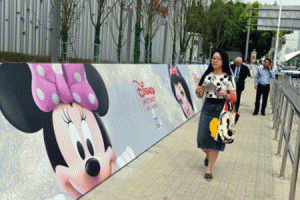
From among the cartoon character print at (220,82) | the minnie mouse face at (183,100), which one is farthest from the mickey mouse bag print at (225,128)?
the minnie mouse face at (183,100)

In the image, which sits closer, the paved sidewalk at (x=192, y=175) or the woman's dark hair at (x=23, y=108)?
the woman's dark hair at (x=23, y=108)

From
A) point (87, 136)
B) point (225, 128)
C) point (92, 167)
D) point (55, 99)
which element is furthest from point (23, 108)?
point (225, 128)

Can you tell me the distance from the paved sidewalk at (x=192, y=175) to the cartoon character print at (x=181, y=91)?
138cm

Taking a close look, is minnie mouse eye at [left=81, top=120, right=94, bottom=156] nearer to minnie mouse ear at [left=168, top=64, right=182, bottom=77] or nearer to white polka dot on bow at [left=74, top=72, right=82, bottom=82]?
white polka dot on bow at [left=74, top=72, right=82, bottom=82]

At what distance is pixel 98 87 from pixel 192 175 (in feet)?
6.05

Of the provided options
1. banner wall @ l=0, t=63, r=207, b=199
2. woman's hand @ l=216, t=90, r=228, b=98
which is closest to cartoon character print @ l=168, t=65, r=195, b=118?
banner wall @ l=0, t=63, r=207, b=199

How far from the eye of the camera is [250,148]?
7188 mm

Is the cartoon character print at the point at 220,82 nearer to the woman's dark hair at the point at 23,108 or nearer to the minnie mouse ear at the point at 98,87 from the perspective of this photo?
the minnie mouse ear at the point at 98,87

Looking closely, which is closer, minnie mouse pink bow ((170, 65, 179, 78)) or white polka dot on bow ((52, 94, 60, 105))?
white polka dot on bow ((52, 94, 60, 105))

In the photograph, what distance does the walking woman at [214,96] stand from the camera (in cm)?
505

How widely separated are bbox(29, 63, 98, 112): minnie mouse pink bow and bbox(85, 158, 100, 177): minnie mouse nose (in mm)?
676

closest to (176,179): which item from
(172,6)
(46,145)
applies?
(46,145)

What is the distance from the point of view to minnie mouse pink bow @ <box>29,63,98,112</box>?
360 cm

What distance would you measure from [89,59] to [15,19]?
5.39m
